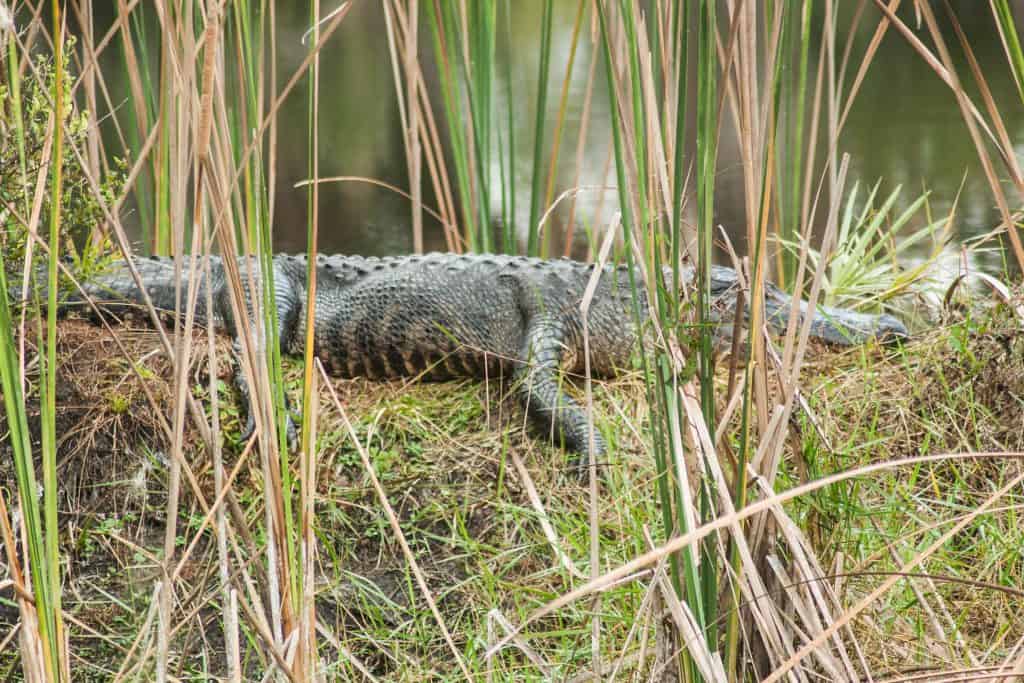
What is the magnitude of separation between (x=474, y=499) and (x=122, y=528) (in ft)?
2.34

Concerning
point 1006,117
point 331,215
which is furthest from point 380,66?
point 1006,117

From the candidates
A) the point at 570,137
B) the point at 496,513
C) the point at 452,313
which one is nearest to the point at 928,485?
the point at 496,513

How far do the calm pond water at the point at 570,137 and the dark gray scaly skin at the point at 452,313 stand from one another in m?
1.71

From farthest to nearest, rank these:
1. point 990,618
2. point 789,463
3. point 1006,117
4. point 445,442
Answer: point 1006,117
point 445,442
point 789,463
point 990,618

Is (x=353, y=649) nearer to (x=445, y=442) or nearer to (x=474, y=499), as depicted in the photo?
(x=474, y=499)

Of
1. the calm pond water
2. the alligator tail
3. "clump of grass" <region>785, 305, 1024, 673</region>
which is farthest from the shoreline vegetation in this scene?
the calm pond water

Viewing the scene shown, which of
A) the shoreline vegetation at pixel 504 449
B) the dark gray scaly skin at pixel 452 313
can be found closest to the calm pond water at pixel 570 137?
the dark gray scaly skin at pixel 452 313

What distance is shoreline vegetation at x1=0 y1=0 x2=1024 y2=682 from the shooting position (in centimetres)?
119

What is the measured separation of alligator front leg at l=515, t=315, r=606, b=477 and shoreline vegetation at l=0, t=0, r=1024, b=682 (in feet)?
0.24

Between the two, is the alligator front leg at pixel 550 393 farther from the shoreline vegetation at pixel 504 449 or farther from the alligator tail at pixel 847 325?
the alligator tail at pixel 847 325

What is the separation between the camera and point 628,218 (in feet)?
3.98

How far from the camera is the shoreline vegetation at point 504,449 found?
1188 millimetres

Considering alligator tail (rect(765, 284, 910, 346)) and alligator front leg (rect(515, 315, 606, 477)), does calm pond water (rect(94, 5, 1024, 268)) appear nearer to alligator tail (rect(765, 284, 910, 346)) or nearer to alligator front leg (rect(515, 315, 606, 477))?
alligator tail (rect(765, 284, 910, 346))

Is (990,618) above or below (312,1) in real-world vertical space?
below
